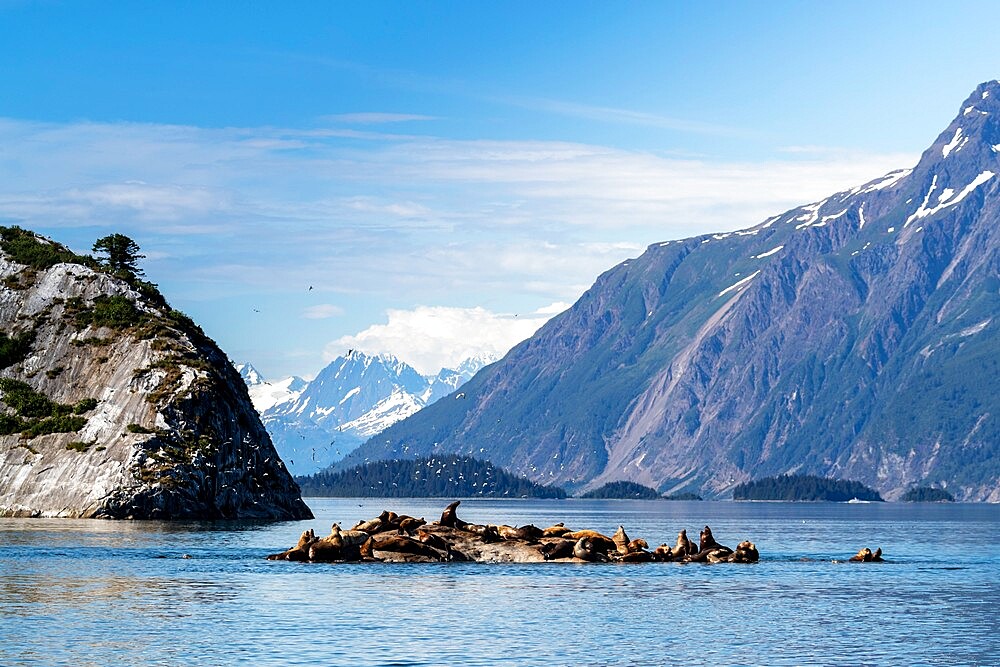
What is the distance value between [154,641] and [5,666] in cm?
908

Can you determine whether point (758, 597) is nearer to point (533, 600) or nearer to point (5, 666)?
point (533, 600)

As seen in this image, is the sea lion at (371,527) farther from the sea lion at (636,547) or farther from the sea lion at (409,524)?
the sea lion at (636,547)

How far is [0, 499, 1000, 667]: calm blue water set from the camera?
206ft

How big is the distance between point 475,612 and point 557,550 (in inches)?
1670

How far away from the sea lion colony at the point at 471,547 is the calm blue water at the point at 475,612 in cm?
359

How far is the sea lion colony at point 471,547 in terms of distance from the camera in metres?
117

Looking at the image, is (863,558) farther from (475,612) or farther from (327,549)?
(475,612)

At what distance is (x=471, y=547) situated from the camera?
120 metres

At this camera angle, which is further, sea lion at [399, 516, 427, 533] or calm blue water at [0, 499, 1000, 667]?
→ sea lion at [399, 516, 427, 533]

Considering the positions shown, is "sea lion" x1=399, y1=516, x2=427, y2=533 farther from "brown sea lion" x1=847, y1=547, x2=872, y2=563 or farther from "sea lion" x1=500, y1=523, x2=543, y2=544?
"brown sea lion" x1=847, y1=547, x2=872, y2=563

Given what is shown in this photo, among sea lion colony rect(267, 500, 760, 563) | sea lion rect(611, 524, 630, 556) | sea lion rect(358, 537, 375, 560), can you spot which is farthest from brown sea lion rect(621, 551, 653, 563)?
sea lion rect(358, 537, 375, 560)

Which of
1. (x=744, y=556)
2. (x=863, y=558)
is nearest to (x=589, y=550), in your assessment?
(x=744, y=556)

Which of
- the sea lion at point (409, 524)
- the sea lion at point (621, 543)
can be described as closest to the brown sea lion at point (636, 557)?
the sea lion at point (621, 543)

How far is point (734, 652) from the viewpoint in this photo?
64.8m
